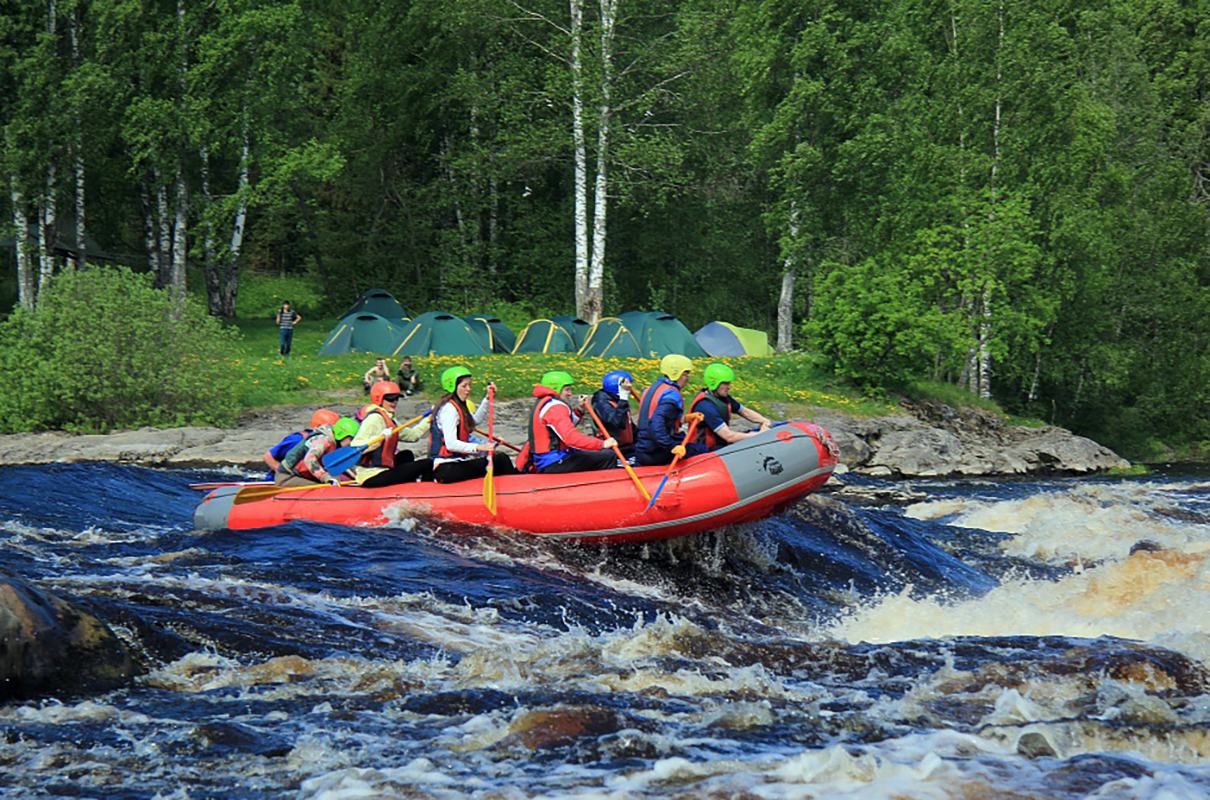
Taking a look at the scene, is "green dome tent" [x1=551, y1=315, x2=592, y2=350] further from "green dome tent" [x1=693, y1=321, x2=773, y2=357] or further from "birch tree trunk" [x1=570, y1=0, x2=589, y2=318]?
"green dome tent" [x1=693, y1=321, x2=773, y2=357]

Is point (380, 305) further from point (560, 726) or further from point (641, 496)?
point (560, 726)

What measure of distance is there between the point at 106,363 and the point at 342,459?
960 cm

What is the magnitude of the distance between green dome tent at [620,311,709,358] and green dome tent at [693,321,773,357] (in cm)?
226

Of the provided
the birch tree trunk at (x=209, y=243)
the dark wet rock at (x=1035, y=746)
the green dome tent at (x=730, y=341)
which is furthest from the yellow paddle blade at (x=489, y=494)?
the green dome tent at (x=730, y=341)

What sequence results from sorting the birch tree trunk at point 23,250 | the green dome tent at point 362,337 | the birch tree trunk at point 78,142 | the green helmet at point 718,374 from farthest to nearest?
the green dome tent at point 362,337
the birch tree trunk at point 78,142
the birch tree trunk at point 23,250
the green helmet at point 718,374

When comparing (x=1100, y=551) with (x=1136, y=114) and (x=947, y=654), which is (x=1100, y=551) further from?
(x=1136, y=114)

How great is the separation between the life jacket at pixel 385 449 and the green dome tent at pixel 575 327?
17.0 metres

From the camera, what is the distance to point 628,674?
6.78 meters

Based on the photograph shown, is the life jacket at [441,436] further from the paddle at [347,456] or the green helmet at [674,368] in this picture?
the green helmet at [674,368]

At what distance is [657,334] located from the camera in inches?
1120

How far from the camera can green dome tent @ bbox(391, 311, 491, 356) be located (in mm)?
27266

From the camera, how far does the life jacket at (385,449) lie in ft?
38.1

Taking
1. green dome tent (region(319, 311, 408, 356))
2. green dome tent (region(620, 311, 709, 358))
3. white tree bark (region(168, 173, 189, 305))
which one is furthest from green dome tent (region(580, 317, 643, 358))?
white tree bark (region(168, 173, 189, 305))

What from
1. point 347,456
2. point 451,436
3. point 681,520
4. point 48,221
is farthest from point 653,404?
point 48,221
